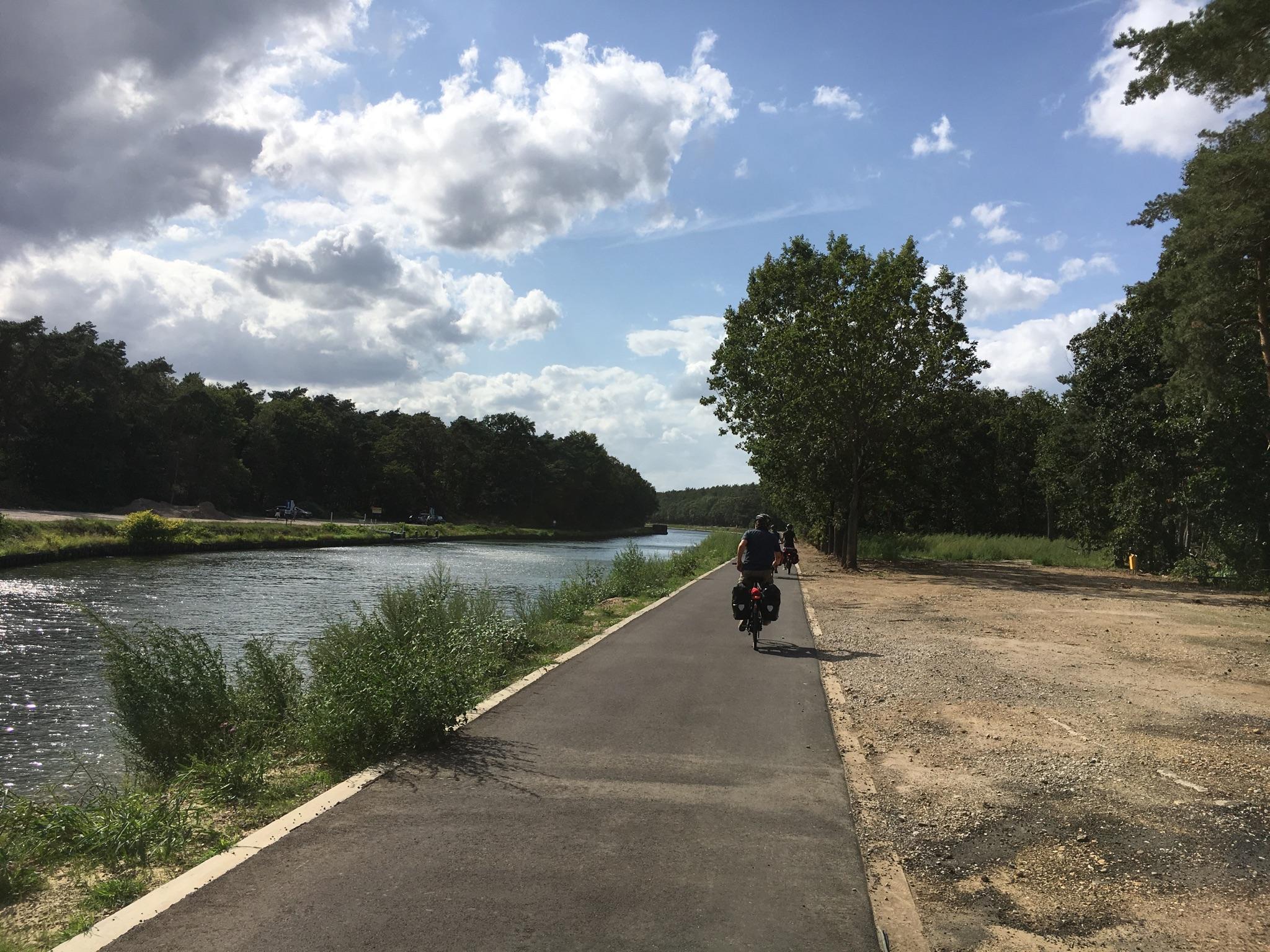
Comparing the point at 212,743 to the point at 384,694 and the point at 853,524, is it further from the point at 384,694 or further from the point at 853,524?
the point at 853,524

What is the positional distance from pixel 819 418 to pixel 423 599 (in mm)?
20279

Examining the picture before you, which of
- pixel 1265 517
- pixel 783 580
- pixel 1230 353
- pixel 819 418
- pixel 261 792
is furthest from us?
pixel 819 418

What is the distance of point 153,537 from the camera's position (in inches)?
1699

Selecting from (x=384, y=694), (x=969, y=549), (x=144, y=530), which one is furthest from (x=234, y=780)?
(x=144, y=530)

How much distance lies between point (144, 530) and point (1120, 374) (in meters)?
45.2

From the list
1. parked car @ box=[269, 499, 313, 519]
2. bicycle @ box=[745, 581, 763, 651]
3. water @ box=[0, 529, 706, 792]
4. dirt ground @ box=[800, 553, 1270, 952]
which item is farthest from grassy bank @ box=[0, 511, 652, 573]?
dirt ground @ box=[800, 553, 1270, 952]

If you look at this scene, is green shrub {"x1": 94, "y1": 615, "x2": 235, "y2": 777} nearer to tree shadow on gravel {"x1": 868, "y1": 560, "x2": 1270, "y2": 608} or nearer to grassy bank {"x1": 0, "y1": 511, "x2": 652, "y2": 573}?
tree shadow on gravel {"x1": 868, "y1": 560, "x2": 1270, "y2": 608}

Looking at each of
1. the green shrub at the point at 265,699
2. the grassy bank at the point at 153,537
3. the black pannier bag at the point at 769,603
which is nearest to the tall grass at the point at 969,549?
the black pannier bag at the point at 769,603

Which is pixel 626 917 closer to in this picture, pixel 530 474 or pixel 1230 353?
pixel 1230 353

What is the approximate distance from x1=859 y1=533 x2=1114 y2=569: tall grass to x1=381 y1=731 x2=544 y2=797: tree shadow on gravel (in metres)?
36.5

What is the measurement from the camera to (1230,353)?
757 inches

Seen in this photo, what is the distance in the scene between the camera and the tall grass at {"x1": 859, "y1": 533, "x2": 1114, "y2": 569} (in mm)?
38938

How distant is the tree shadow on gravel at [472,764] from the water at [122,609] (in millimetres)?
3477

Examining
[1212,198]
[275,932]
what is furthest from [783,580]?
[275,932]
